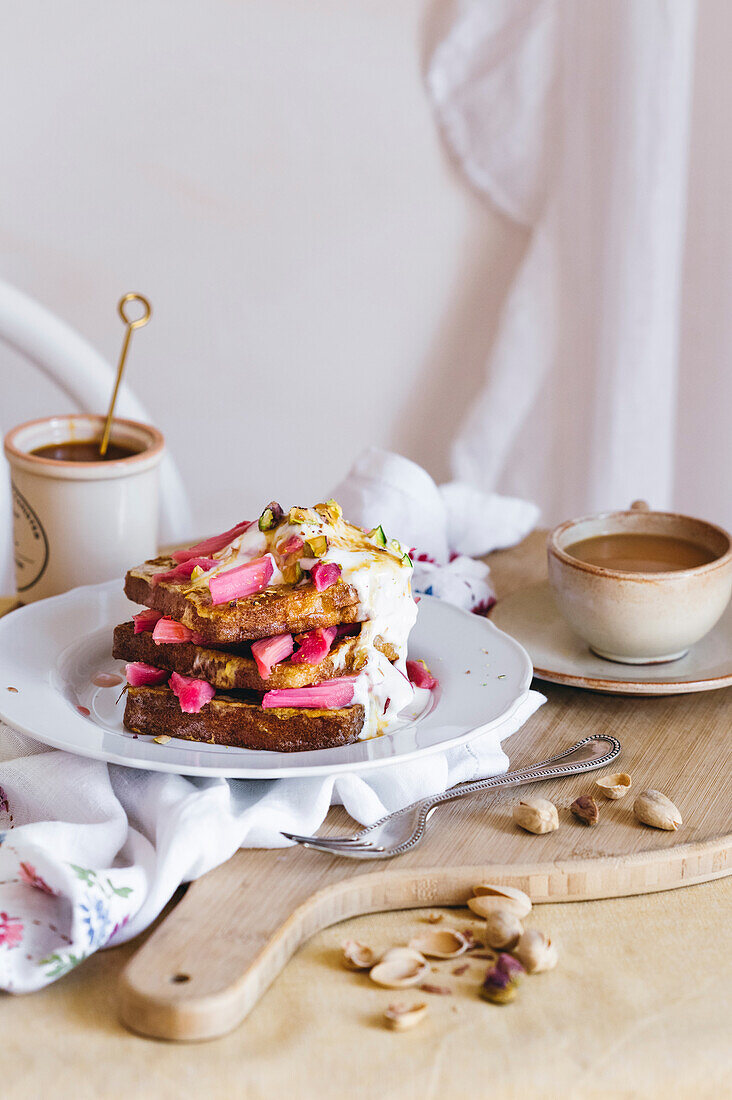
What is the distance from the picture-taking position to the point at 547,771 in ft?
3.45

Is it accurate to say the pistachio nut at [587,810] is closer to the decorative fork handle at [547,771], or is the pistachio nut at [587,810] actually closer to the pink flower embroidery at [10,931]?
the decorative fork handle at [547,771]

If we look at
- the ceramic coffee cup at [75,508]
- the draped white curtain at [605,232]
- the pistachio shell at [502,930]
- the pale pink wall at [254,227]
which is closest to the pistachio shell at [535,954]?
the pistachio shell at [502,930]

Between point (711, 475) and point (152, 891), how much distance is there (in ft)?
7.07

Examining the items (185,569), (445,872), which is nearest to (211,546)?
(185,569)

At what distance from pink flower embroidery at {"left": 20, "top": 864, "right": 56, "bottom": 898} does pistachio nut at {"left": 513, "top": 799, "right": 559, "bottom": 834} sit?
387 mm

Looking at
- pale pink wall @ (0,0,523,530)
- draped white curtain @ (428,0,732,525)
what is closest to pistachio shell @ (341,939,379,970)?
draped white curtain @ (428,0,732,525)

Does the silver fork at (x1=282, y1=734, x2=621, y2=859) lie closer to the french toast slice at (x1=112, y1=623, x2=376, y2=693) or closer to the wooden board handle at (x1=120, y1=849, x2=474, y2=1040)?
the wooden board handle at (x1=120, y1=849, x2=474, y2=1040)

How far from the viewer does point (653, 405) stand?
2.58 m

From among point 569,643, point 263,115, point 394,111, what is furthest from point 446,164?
point 569,643

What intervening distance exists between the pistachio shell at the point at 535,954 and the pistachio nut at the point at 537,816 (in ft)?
0.47

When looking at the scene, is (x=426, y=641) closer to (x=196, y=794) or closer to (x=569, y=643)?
(x=569, y=643)

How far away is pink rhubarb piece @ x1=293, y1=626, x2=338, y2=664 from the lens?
3.42ft

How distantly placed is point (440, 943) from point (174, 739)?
311mm

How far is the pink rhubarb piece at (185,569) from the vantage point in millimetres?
1105
